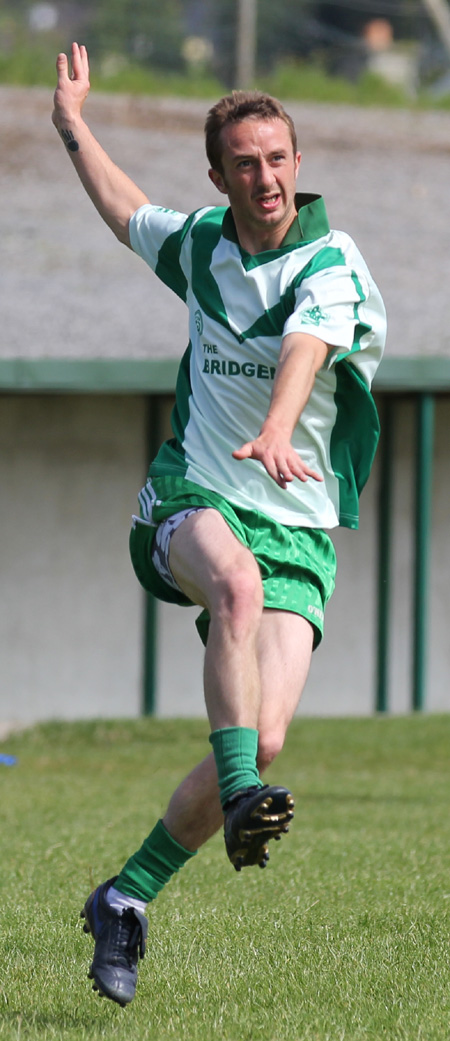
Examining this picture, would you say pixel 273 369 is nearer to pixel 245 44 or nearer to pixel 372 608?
pixel 372 608

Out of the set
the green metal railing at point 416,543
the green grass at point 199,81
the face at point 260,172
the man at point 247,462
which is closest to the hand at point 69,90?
the man at point 247,462

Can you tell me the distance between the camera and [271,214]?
4273 millimetres

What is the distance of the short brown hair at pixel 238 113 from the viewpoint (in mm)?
4309

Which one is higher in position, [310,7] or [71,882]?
[310,7]

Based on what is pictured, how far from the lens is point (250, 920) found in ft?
17.1

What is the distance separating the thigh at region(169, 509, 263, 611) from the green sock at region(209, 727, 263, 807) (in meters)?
0.35

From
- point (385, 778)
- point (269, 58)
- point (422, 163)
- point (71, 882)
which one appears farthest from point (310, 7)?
point (71, 882)

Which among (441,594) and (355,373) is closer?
(355,373)

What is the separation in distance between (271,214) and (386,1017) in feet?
7.35

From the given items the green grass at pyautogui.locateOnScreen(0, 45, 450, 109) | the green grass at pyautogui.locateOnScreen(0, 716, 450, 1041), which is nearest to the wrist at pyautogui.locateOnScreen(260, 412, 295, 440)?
the green grass at pyautogui.locateOnScreen(0, 716, 450, 1041)

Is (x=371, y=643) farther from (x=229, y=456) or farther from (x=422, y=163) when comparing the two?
(x=229, y=456)

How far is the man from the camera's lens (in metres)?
3.92

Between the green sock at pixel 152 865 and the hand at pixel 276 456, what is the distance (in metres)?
1.12

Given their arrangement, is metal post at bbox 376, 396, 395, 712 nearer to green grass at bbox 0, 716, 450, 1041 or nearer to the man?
green grass at bbox 0, 716, 450, 1041
